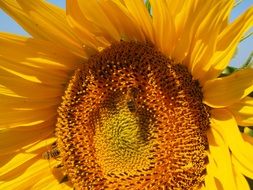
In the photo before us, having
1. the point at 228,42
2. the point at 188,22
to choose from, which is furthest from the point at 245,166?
the point at 188,22

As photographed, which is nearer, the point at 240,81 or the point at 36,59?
the point at 240,81

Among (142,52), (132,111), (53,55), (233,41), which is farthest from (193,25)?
(53,55)

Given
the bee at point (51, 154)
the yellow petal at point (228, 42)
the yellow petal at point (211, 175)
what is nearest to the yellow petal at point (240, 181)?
the yellow petal at point (211, 175)

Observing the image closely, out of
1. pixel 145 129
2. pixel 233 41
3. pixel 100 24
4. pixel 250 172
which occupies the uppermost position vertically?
pixel 100 24

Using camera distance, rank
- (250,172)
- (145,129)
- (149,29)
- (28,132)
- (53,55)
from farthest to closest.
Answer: (28,132) → (53,55) → (145,129) → (149,29) → (250,172)

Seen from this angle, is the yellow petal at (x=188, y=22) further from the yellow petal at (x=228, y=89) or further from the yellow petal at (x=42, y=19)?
the yellow petal at (x=42, y=19)

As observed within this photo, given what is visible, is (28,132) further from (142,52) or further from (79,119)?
(142,52)
